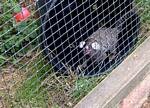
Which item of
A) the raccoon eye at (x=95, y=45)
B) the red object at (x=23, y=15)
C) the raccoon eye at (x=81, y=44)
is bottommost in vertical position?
the raccoon eye at (x=95, y=45)

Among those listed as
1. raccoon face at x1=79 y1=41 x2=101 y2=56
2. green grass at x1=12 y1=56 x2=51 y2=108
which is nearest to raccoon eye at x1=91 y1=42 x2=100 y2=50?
raccoon face at x1=79 y1=41 x2=101 y2=56

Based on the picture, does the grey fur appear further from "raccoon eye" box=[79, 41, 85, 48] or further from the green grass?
the green grass

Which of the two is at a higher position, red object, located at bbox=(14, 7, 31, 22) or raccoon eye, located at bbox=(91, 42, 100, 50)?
red object, located at bbox=(14, 7, 31, 22)

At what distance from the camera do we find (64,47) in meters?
2.66

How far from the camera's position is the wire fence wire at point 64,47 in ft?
8.20

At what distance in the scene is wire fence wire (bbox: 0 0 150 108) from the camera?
250 cm

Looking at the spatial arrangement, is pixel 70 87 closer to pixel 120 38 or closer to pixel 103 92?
pixel 103 92

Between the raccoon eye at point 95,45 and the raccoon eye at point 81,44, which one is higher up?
the raccoon eye at point 81,44

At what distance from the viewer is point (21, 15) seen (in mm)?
2492

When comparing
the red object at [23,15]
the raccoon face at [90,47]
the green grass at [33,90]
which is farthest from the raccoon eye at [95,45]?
the red object at [23,15]

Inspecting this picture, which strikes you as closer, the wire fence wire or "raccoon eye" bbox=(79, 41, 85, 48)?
the wire fence wire

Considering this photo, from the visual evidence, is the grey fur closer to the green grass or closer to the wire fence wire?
the wire fence wire

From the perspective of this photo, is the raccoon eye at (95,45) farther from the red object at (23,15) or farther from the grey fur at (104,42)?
the red object at (23,15)

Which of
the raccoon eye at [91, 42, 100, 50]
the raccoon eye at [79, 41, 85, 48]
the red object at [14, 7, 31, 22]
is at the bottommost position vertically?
the raccoon eye at [91, 42, 100, 50]
